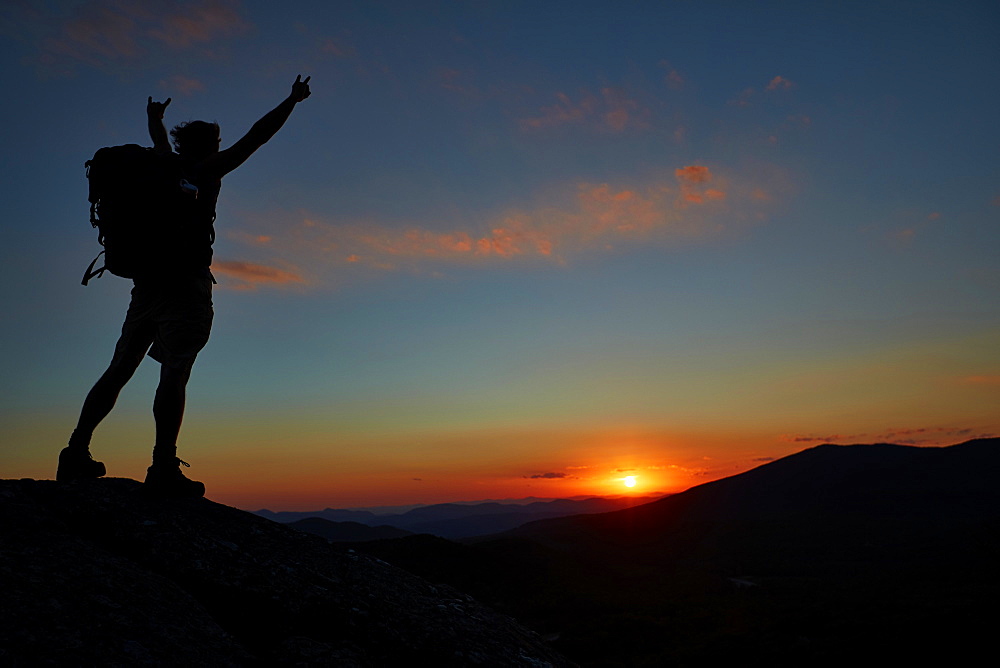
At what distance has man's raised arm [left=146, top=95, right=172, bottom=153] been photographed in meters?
6.17

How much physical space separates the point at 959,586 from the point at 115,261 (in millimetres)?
47104

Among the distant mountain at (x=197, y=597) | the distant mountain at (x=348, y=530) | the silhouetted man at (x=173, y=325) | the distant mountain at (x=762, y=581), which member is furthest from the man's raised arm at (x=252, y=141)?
the distant mountain at (x=348, y=530)

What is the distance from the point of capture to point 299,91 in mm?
5684

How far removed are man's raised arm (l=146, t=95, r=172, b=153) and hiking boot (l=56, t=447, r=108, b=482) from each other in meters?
3.14

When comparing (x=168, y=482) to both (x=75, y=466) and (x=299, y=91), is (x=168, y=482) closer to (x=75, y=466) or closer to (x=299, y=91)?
(x=75, y=466)

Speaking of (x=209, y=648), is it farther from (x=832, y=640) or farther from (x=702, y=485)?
(x=702, y=485)

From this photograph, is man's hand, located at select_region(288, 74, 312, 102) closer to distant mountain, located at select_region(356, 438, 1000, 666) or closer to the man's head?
the man's head

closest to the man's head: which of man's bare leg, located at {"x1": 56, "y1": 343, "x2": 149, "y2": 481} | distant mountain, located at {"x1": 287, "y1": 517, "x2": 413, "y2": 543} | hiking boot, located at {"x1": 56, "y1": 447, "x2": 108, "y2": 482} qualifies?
man's bare leg, located at {"x1": 56, "y1": 343, "x2": 149, "y2": 481}

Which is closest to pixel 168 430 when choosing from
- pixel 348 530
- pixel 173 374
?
pixel 173 374

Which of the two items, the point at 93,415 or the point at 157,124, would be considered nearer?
the point at 93,415

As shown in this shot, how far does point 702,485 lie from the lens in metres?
150

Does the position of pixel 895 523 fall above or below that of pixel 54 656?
below

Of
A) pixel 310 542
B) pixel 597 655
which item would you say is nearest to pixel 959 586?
pixel 597 655

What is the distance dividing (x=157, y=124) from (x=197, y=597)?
4.80m
